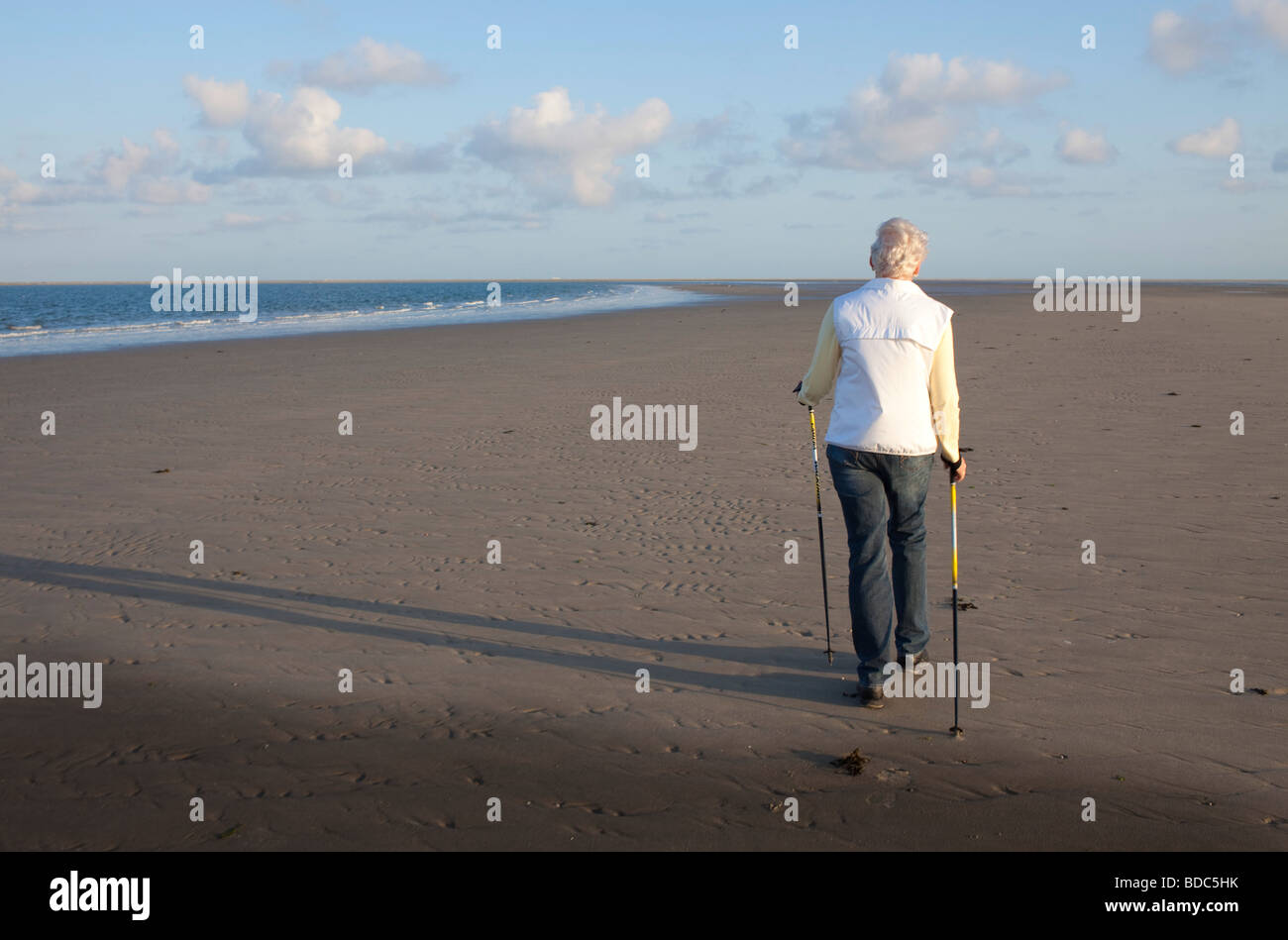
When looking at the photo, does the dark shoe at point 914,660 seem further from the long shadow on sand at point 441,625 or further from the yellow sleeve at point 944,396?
the yellow sleeve at point 944,396

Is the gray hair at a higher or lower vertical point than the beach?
higher

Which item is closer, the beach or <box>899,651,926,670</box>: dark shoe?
the beach

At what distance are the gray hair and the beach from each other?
209cm

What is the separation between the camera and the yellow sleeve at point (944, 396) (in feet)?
15.4

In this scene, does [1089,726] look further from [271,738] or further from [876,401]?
[271,738]

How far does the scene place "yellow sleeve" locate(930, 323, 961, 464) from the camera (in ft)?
15.4

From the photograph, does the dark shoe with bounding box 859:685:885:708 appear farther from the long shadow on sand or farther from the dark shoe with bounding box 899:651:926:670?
the dark shoe with bounding box 899:651:926:670

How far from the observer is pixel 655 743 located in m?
4.55

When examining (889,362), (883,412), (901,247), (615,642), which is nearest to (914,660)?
(883,412)

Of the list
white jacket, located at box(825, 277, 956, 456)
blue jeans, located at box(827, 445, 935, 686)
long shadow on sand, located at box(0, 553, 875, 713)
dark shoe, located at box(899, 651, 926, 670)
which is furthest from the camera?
long shadow on sand, located at box(0, 553, 875, 713)

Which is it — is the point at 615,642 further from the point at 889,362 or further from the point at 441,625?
the point at 889,362

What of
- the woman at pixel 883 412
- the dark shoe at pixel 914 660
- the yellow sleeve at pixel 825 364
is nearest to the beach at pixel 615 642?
the dark shoe at pixel 914 660

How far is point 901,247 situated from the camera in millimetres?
4652

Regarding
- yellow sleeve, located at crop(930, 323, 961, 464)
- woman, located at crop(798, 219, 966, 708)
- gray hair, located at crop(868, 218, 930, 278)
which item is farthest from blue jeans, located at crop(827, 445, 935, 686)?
gray hair, located at crop(868, 218, 930, 278)
